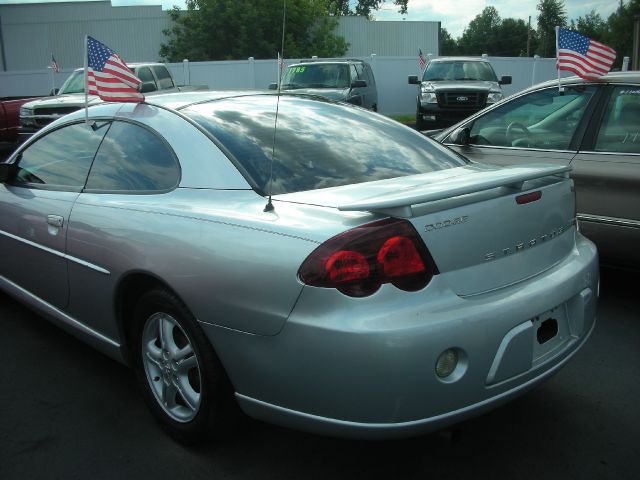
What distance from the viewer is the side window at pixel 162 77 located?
531 inches

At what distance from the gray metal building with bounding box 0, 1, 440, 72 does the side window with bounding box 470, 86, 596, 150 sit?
116ft

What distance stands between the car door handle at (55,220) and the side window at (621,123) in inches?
139

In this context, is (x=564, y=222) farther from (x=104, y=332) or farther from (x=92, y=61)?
(x=92, y=61)

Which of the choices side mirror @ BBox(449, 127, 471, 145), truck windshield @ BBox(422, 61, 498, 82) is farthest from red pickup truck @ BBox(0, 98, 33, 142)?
side mirror @ BBox(449, 127, 471, 145)

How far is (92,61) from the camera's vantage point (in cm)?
405

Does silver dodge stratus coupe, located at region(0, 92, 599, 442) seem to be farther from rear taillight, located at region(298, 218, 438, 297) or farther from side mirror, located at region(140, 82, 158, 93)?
side mirror, located at region(140, 82, 158, 93)

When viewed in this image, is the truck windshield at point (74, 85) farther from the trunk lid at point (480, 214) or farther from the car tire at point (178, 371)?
the trunk lid at point (480, 214)

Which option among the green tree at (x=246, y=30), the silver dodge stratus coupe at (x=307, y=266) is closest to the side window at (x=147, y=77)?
the silver dodge stratus coupe at (x=307, y=266)

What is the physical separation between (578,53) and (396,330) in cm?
407

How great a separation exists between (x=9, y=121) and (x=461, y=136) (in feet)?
34.3

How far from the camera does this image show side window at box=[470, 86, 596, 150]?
185 inches

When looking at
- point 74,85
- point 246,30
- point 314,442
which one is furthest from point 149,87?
point 246,30

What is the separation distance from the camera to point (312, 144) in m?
2.98

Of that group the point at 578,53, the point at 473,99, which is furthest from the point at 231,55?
the point at 578,53
